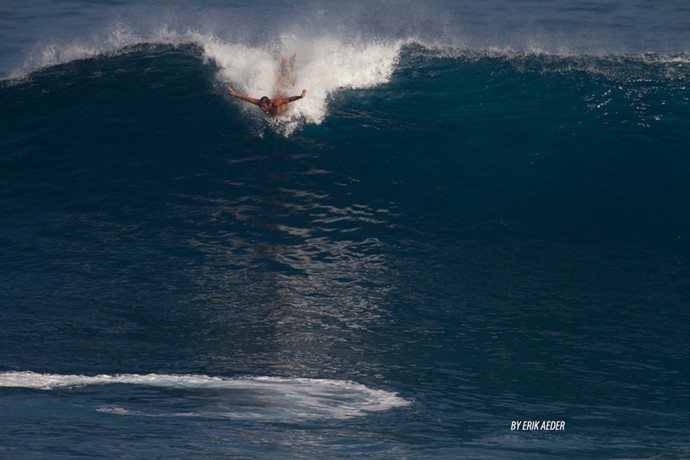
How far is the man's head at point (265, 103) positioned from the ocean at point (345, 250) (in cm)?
54

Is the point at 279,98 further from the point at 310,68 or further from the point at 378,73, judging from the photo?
the point at 378,73

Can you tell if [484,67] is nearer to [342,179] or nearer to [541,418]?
[342,179]

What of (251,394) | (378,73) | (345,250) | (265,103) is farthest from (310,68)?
(251,394)

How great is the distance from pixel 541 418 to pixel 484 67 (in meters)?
11.2

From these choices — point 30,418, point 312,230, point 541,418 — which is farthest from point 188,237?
point 541,418

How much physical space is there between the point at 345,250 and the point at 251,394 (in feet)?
14.7

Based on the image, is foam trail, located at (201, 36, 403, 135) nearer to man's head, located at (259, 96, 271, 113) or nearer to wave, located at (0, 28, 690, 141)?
wave, located at (0, 28, 690, 141)

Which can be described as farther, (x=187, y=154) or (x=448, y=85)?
(x=448, y=85)

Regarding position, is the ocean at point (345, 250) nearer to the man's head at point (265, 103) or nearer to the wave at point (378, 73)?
the wave at point (378, 73)

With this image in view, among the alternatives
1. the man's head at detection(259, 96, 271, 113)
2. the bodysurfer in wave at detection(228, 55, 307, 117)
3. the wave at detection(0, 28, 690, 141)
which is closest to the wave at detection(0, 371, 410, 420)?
the bodysurfer in wave at detection(228, 55, 307, 117)

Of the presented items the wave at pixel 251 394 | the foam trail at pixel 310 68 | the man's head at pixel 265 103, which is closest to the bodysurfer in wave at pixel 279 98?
the man's head at pixel 265 103

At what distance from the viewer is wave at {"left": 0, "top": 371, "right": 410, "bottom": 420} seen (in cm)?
1074

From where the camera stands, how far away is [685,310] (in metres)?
13.2

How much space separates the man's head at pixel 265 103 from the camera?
1803 cm
